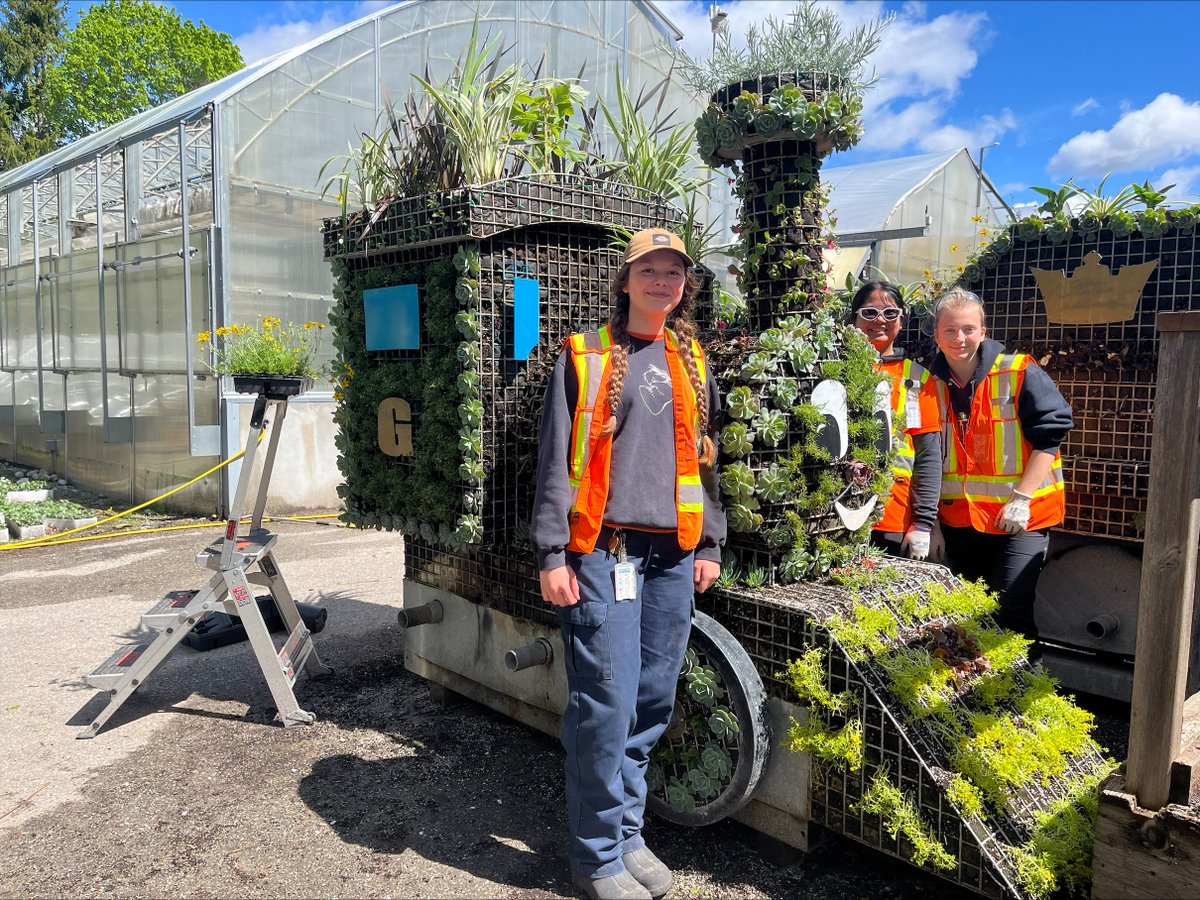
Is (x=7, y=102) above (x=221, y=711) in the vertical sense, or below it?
above

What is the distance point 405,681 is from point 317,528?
16.2 ft

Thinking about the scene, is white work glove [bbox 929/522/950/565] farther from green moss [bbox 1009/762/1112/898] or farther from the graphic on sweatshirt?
the graphic on sweatshirt

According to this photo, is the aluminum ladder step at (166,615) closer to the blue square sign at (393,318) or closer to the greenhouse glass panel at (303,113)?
the blue square sign at (393,318)

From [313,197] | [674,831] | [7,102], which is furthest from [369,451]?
[7,102]

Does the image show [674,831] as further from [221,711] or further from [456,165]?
[456,165]

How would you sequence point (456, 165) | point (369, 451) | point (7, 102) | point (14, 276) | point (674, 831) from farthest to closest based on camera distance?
point (7, 102)
point (14, 276)
point (369, 451)
point (456, 165)
point (674, 831)

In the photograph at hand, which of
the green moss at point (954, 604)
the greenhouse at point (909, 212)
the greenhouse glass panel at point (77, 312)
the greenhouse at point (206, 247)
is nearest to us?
the green moss at point (954, 604)

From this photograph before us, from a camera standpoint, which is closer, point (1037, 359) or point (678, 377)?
point (678, 377)

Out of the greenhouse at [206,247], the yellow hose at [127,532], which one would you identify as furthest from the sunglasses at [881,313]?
the yellow hose at [127,532]

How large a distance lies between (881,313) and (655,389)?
1.56 metres

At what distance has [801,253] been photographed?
3.24 meters

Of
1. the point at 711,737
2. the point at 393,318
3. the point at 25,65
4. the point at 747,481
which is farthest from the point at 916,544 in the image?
the point at 25,65

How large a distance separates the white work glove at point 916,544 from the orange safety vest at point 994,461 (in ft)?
0.76

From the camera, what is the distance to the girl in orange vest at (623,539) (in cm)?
263
